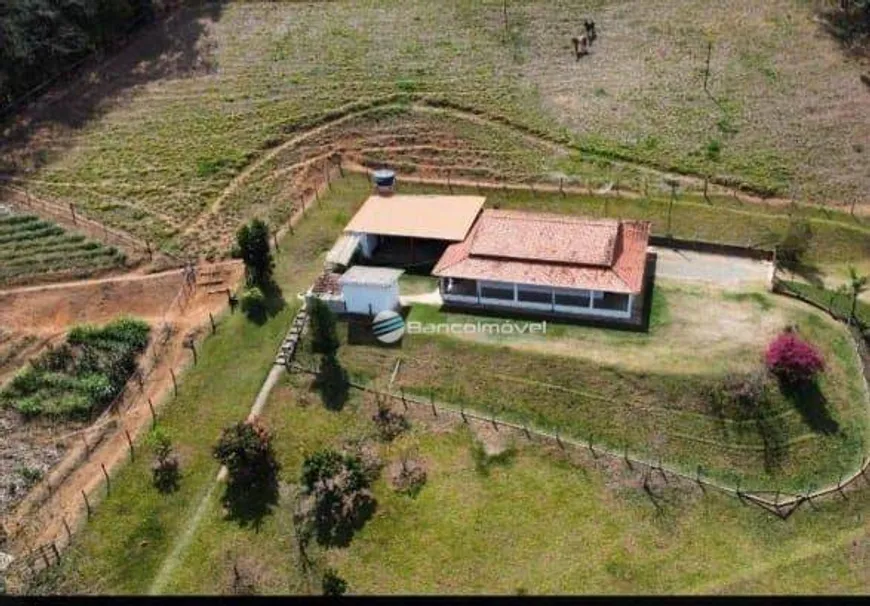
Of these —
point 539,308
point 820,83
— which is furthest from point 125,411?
point 820,83

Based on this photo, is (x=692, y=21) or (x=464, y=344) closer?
(x=464, y=344)

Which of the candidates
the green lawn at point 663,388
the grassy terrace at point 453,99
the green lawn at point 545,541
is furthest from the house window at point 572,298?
the grassy terrace at point 453,99

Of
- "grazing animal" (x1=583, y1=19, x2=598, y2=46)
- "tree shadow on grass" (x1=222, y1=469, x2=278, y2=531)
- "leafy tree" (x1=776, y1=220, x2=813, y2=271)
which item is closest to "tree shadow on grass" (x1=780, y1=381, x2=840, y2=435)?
"leafy tree" (x1=776, y1=220, x2=813, y2=271)

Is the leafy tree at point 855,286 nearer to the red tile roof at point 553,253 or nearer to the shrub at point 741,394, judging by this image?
the shrub at point 741,394

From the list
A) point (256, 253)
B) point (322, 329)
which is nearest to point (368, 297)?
point (322, 329)

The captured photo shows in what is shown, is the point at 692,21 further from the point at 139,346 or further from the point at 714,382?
the point at 139,346

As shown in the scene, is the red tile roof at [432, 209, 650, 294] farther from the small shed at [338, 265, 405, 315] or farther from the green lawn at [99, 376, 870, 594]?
the green lawn at [99, 376, 870, 594]

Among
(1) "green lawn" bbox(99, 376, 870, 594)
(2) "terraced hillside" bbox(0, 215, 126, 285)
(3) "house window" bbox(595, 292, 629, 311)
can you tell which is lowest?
(1) "green lawn" bbox(99, 376, 870, 594)
